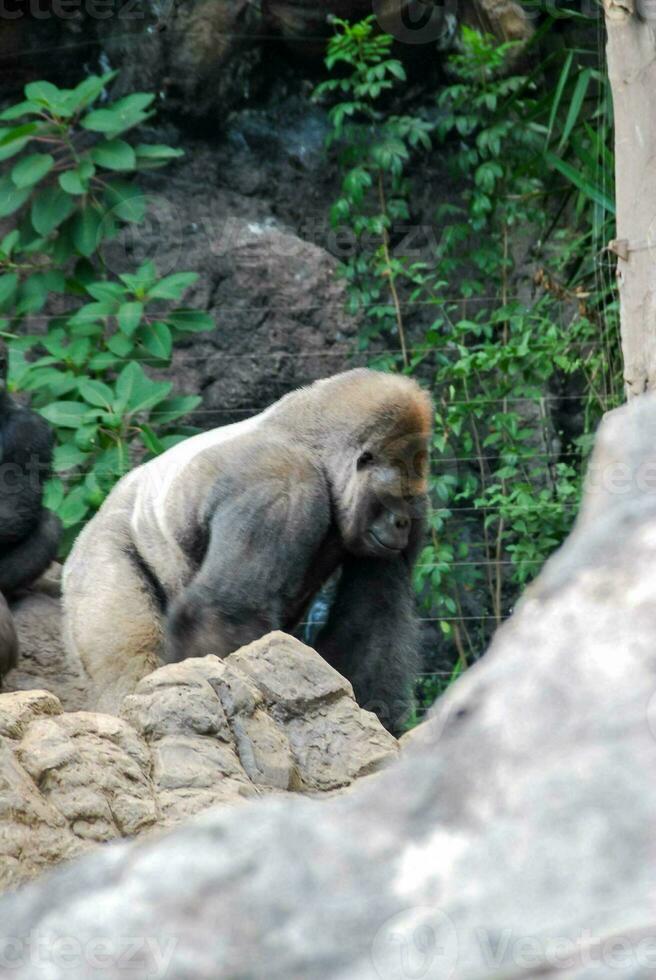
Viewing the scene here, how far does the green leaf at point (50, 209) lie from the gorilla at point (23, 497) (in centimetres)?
73

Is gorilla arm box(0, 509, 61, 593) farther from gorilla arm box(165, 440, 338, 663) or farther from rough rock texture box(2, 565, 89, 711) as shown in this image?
gorilla arm box(165, 440, 338, 663)

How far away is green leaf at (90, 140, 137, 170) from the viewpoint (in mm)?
4859

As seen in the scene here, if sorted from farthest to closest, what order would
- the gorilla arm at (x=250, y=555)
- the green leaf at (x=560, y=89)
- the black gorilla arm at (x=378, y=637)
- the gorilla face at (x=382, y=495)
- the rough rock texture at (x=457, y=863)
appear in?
the green leaf at (x=560, y=89)
the black gorilla arm at (x=378, y=637)
the gorilla face at (x=382, y=495)
the gorilla arm at (x=250, y=555)
the rough rock texture at (x=457, y=863)

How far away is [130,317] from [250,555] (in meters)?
1.74

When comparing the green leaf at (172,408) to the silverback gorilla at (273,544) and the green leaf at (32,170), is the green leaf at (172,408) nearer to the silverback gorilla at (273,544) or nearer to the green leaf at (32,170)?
the green leaf at (32,170)

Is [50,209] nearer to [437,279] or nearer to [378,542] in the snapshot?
[437,279]

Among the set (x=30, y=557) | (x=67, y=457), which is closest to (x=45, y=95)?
(x=67, y=457)

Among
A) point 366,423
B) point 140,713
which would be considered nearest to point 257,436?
point 366,423

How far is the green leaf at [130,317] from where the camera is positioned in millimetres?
4605

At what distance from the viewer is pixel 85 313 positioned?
15.5ft

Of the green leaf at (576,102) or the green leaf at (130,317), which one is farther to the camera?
the green leaf at (576,102)

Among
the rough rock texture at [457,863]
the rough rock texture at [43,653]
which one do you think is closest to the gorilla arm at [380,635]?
the rough rock texture at [43,653]

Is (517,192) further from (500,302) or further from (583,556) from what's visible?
(583,556)

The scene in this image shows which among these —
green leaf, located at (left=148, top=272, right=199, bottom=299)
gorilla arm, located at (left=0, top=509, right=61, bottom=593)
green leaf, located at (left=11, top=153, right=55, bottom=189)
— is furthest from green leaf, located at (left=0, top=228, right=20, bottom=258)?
gorilla arm, located at (left=0, top=509, right=61, bottom=593)
